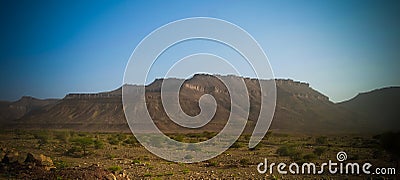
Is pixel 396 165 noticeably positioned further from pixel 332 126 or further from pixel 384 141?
pixel 332 126

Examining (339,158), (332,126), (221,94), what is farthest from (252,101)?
(339,158)

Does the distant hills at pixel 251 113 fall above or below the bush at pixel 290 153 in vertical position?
above

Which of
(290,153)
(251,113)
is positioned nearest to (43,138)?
(290,153)

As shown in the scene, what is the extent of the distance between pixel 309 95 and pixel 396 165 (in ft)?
311

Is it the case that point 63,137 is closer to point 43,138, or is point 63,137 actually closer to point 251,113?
point 43,138

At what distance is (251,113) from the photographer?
91.4m

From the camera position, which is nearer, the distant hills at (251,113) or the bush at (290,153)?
the bush at (290,153)

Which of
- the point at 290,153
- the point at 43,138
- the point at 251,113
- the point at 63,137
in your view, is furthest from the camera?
the point at 251,113

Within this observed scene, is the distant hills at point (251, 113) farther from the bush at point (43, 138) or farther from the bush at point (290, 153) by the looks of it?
the bush at point (290, 153)

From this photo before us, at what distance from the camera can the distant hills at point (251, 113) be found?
78.7m

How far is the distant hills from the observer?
78.7 m

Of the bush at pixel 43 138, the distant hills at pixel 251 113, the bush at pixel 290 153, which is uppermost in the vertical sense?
the distant hills at pixel 251 113

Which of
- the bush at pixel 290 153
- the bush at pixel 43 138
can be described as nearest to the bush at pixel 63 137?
the bush at pixel 43 138

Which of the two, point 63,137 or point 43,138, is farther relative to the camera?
point 63,137
